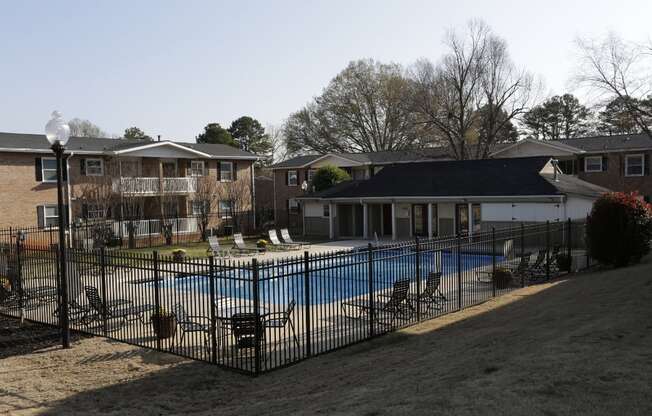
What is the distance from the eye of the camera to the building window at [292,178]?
159 feet

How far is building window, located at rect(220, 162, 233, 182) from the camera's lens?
40469mm

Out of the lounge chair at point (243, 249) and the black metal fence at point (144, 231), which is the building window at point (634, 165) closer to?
the black metal fence at point (144, 231)

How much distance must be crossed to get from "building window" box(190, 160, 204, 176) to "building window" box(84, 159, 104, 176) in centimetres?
633

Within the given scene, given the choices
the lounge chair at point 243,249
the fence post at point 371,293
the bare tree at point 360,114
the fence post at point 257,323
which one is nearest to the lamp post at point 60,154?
the fence post at point 257,323

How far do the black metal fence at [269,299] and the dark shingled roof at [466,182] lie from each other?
12358mm

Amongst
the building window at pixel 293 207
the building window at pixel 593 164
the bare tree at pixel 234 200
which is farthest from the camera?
the building window at pixel 293 207

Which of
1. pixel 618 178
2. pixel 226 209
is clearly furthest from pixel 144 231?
pixel 618 178

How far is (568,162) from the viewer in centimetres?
3947

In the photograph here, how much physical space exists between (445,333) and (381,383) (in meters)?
3.96

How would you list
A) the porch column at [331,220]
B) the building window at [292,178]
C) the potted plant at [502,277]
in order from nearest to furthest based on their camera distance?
1. the potted plant at [502,277]
2. the porch column at [331,220]
3. the building window at [292,178]

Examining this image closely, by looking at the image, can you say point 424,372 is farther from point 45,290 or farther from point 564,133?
point 564,133

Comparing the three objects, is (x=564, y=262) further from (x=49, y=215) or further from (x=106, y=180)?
(x=49, y=215)

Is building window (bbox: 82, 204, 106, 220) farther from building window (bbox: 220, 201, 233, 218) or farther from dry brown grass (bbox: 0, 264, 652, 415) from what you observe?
dry brown grass (bbox: 0, 264, 652, 415)

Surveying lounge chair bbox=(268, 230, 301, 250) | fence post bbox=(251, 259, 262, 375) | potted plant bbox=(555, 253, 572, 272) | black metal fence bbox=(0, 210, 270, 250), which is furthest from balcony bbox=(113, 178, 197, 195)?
fence post bbox=(251, 259, 262, 375)
